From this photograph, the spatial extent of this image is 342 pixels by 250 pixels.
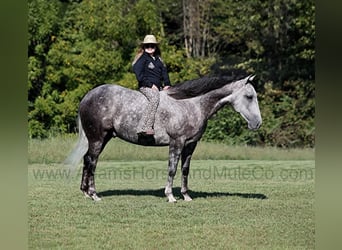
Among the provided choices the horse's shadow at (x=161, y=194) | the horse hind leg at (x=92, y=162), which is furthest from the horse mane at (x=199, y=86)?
the horse's shadow at (x=161, y=194)

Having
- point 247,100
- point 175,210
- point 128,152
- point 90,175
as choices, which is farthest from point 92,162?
point 128,152

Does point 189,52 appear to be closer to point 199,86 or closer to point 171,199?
point 199,86

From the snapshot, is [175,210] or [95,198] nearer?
[175,210]

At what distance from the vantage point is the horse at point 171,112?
7023mm

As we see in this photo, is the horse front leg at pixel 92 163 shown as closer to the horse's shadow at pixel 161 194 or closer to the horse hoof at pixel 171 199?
the horse's shadow at pixel 161 194

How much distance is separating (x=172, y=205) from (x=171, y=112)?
1.16m

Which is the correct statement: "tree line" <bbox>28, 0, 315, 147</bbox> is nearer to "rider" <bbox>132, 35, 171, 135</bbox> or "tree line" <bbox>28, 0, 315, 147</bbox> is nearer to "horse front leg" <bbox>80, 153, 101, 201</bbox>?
"rider" <bbox>132, 35, 171, 135</bbox>

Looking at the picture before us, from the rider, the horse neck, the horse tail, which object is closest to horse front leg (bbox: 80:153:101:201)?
the horse tail

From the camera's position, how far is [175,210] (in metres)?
6.72

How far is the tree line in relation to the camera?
13.0 metres

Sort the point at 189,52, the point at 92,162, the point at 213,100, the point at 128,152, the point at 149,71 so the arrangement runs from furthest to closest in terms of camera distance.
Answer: the point at 189,52
the point at 128,152
the point at 92,162
the point at 213,100
the point at 149,71

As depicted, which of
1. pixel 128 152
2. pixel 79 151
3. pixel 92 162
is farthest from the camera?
pixel 128 152
